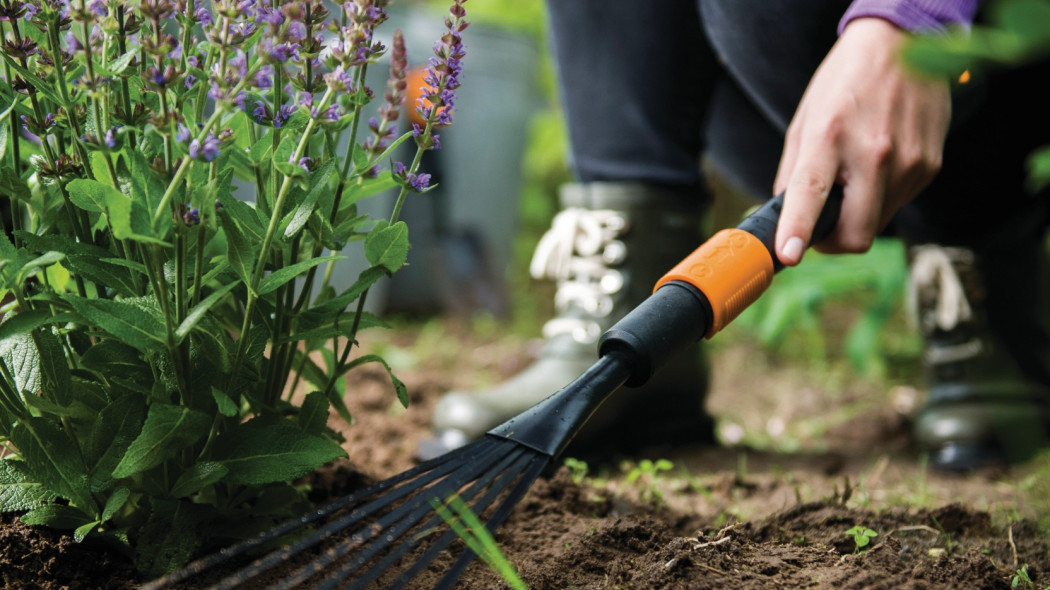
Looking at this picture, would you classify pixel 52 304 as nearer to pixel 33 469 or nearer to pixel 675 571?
pixel 33 469

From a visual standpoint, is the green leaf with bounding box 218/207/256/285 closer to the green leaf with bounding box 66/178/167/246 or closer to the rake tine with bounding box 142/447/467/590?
the green leaf with bounding box 66/178/167/246

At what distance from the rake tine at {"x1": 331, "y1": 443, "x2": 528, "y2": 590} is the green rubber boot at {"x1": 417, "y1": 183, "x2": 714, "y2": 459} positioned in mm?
774

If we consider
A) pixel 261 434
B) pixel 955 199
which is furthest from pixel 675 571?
pixel 955 199

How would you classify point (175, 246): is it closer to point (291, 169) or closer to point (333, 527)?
point (291, 169)

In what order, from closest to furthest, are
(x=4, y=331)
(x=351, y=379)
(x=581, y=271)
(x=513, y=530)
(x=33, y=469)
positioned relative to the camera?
(x=4, y=331) < (x=33, y=469) < (x=513, y=530) < (x=581, y=271) < (x=351, y=379)

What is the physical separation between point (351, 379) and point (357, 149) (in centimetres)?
148

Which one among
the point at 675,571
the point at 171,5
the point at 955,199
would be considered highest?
the point at 171,5

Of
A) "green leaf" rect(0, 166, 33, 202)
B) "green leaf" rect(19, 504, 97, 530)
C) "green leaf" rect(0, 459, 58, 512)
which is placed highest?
"green leaf" rect(0, 166, 33, 202)

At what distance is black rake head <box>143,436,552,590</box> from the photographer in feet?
2.46

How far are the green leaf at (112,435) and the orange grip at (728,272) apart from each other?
0.62m

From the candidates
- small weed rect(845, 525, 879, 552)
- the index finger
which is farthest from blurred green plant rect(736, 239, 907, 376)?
small weed rect(845, 525, 879, 552)

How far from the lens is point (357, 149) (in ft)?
2.80

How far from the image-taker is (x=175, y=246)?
2.53ft

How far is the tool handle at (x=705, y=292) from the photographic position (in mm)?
965
